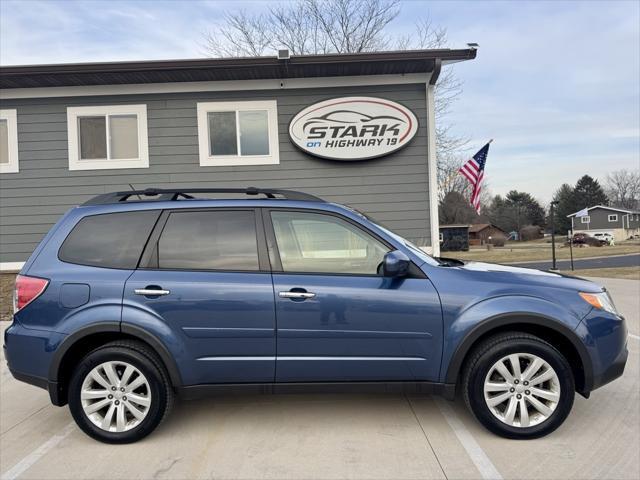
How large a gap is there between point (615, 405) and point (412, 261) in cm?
225

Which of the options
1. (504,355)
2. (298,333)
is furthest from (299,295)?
(504,355)

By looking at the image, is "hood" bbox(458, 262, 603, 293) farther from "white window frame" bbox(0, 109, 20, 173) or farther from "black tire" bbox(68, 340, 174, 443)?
→ "white window frame" bbox(0, 109, 20, 173)

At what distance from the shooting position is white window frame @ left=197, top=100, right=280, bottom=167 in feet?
29.2

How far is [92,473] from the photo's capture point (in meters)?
2.90

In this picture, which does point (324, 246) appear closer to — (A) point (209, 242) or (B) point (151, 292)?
(A) point (209, 242)

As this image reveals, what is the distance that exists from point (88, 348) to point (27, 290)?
0.60m

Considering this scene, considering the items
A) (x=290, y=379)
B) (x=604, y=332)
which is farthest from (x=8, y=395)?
(x=604, y=332)

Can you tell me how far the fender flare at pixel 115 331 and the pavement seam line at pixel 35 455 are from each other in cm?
58

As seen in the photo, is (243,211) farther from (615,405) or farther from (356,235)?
(615,405)

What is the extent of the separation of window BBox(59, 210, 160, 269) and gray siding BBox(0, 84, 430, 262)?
18.1 feet

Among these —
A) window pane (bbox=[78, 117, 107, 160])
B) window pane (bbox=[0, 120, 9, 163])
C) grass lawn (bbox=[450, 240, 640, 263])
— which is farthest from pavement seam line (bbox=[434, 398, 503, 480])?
grass lawn (bbox=[450, 240, 640, 263])

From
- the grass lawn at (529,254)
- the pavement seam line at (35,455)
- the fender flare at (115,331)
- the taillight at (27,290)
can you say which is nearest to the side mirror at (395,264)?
the fender flare at (115,331)

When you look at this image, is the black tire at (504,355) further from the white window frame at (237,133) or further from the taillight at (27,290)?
the white window frame at (237,133)

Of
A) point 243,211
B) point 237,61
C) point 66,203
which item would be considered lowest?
point 243,211
